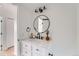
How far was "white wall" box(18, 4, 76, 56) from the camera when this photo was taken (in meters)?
1.05

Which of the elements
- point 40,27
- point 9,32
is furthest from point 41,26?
point 9,32

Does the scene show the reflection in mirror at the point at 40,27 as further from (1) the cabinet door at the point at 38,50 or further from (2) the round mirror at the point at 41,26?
(1) the cabinet door at the point at 38,50

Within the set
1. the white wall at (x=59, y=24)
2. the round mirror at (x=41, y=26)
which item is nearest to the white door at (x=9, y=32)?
the white wall at (x=59, y=24)

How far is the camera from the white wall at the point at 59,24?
1.05 meters

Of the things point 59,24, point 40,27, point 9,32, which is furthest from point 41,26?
point 9,32

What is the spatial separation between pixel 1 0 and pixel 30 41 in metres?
0.49

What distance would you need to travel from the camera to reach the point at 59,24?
3.57ft

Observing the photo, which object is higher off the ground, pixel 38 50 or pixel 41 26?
pixel 41 26

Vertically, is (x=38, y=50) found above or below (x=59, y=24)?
below

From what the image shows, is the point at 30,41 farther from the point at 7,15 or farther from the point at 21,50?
the point at 7,15

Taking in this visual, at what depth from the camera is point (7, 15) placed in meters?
1.03

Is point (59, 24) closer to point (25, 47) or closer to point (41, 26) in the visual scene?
point (41, 26)

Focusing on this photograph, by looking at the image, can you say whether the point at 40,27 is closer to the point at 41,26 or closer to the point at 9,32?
the point at 41,26

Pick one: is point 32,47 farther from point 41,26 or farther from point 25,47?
point 41,26
